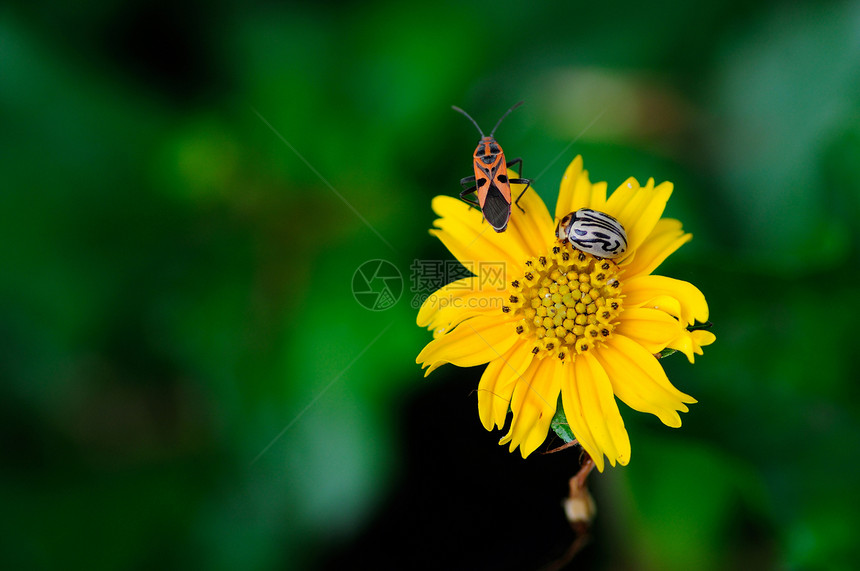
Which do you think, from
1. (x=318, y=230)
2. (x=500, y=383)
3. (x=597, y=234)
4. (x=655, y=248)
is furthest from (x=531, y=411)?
(x=318, y=230)

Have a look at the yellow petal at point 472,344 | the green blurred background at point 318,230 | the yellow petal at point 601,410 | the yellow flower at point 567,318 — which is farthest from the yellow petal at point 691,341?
the green blurred background at point 318,230

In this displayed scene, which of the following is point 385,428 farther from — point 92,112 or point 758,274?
point 92,112

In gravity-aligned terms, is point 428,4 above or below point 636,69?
below

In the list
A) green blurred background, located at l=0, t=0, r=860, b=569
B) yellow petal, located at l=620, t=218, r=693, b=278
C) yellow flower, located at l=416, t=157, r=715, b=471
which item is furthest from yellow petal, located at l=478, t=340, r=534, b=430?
green blurred background, located at l=0, t=0, r=860, b=569

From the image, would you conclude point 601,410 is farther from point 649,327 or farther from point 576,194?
point 576,194

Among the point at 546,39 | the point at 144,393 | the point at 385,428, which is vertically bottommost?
the point at 144,393

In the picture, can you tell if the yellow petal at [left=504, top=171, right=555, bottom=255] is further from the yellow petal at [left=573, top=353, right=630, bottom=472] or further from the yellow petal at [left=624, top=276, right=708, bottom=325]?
the yellow petal at [left=573, top=353, right=630, bottom=472]

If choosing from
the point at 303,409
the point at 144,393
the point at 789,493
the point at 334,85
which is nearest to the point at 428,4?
the point at 334,85

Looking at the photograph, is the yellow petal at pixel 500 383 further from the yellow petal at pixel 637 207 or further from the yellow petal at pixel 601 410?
the yellow petal at pixel 637 207
